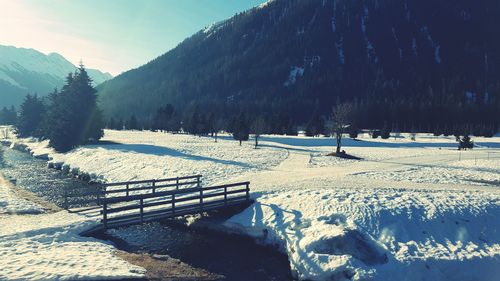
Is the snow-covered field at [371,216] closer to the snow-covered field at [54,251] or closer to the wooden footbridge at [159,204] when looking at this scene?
the wooden footbridge at [159,204]

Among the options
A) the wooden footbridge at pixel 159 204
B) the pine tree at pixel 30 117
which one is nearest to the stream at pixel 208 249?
the wooden footbridge at pixel 159 204

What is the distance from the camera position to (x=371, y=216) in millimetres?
22797

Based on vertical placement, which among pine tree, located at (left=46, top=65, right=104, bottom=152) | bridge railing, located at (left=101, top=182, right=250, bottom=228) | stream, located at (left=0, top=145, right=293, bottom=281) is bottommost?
stream, located at (left=0, top=145, right=293, bottom=281)

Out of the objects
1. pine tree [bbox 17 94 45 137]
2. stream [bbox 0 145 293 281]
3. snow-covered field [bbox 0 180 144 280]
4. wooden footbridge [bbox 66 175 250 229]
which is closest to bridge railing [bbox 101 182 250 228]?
wooden footbridge [bbox 66 175 250 229]

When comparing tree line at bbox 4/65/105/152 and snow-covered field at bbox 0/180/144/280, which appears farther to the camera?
tree line at bbox 4/65/105/152

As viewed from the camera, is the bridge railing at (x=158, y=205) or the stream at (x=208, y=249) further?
the bridge railing at (x=158, y=205)

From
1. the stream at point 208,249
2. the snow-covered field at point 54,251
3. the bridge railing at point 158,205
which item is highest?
the bridge railing at point 158,205

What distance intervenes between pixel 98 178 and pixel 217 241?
23434 mm

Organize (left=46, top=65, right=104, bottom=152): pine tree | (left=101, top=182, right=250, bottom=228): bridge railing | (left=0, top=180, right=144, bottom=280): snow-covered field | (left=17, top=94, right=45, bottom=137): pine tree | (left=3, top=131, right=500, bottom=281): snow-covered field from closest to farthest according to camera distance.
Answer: (left=0, top=180, right=144, bottom=280): snow-covered field
(left=3, top=131, right=500, bottom=281): snow-covered field
(left=101, top=182, right=250, bottom=228): bridge railing
(left=46, top=65, right=104, bottom=152): pine tree
(left=17, top=94, right=45, bottom=137): pine tree

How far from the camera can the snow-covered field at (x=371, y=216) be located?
61.7 ft

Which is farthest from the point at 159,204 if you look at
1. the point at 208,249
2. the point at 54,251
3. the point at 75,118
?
the point at 75,118

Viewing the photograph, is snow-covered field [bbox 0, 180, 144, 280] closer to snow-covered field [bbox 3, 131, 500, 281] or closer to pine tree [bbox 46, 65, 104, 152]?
snow-covered field [bbox 3, 131, 500, 281]

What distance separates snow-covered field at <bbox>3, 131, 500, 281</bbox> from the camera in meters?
18.8

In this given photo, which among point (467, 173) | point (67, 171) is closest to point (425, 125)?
point (467, 173)
